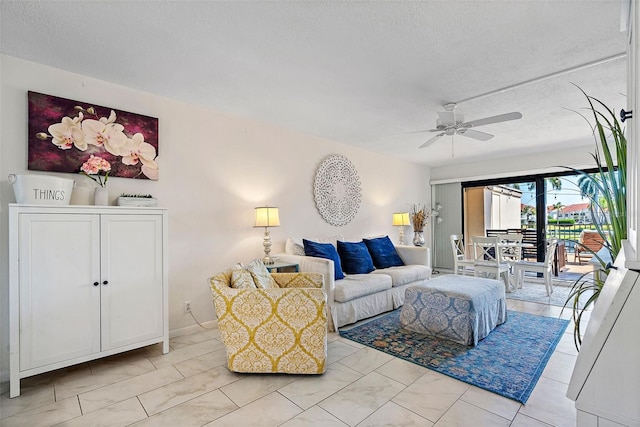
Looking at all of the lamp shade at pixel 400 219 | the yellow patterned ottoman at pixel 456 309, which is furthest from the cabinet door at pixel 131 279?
the lamp shade at pixel 400 219

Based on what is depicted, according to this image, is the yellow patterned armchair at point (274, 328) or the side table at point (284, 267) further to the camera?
the side table at point (284, 267)

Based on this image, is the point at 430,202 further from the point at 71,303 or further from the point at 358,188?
the point at 71,303

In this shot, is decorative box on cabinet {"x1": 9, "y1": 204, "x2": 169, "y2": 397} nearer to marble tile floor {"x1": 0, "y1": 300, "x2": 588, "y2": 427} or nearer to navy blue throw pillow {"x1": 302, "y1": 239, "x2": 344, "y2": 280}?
marble tile floor {"x1": 0, "y1": 300, "x2": 588, "y2": 427}

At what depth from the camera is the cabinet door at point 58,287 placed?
208cm

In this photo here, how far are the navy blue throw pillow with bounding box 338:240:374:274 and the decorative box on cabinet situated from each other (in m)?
2.21

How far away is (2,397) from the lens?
2055mm

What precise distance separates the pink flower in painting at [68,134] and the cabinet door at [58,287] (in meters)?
0.69

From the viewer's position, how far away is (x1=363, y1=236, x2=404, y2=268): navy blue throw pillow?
14.8ft

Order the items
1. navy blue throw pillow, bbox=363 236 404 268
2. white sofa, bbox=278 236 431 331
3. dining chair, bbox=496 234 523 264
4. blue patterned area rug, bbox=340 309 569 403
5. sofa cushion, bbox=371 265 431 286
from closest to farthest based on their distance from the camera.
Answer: blue patterned area rug, bbox=340 309 569 403 < white sofa, bbox=278 236 431 331 < sofa cushion, bbox=371 265 431 286 < navy blue throw pillow, bbox=363 236 404 268 < dining chair, bbox=496 234 523 264

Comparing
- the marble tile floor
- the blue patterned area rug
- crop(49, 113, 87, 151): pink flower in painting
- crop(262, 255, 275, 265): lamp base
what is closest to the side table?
crop(262, 255, 275, 265): lamp base

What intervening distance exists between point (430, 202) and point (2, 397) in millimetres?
6761

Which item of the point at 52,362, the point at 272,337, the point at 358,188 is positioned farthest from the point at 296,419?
the point at 358,188

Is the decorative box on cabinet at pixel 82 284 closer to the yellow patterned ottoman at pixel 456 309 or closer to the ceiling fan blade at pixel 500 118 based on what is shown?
the yellow patterned ottoman at pixel 456 309

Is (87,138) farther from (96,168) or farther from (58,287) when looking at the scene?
(58,287)
